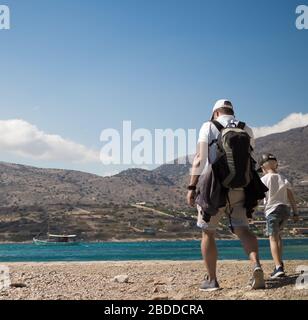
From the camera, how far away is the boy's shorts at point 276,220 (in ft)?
25.4

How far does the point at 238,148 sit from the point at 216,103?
3.14 feet

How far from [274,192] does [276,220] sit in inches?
17.1

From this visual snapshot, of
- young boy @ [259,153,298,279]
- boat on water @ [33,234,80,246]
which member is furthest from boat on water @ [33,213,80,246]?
young boy @ [259,153,298,279]

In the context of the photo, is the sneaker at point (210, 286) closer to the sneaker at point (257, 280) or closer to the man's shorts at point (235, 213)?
the sneaker at point (257, 280)

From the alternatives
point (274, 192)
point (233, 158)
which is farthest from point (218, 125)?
point (274, 192)

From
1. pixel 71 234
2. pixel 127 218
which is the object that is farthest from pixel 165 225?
pixel 71 234

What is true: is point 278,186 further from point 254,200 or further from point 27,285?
point 27,285

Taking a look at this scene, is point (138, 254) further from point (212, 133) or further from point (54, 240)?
point (54, 240)

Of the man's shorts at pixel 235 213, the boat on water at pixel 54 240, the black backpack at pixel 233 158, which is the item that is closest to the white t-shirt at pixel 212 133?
the black backpack at pixel 233 158

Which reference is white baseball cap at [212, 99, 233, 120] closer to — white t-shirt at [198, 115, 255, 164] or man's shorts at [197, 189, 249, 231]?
white t-shirt at [198, 115, 255, 164]

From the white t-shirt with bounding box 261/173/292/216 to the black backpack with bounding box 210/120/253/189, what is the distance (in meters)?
2.18

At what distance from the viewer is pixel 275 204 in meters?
7.83

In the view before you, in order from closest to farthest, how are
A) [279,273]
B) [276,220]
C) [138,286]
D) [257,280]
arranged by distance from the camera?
1. [257,280]
2. [138,286]
3. [279,273]
4. [276,220]

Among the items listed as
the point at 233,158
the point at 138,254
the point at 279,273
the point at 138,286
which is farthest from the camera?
the point at 138,254
